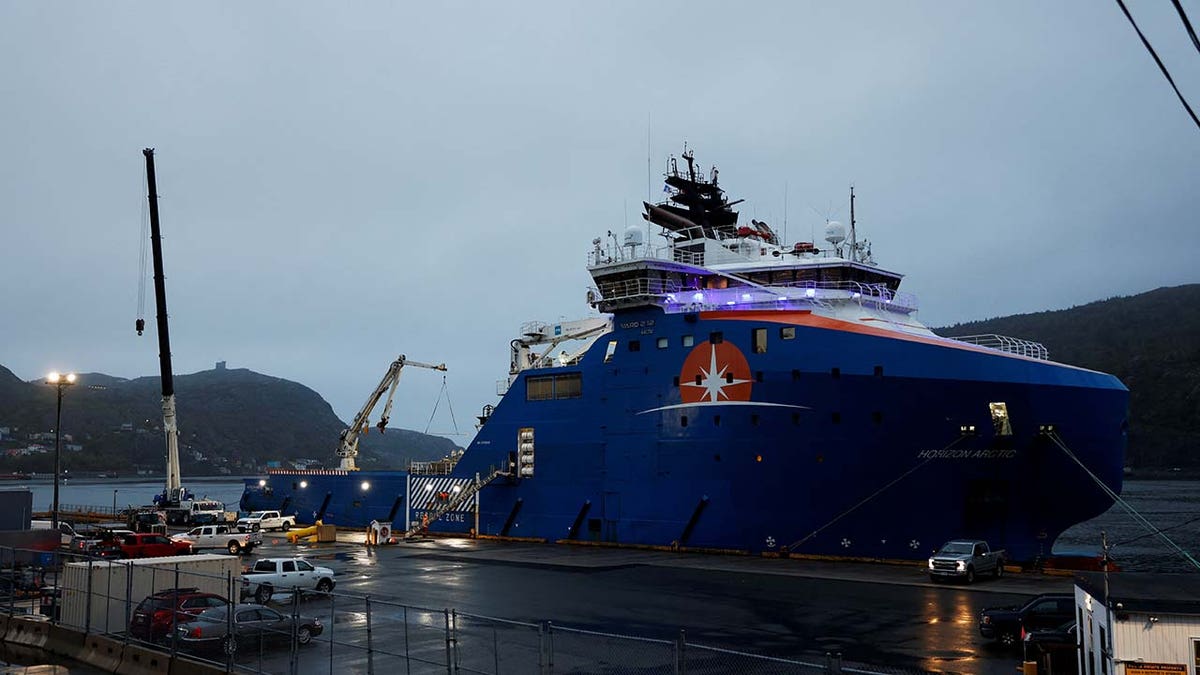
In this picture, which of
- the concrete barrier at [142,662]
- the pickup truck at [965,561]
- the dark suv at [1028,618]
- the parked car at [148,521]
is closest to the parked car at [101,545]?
the parked car at [148,521]

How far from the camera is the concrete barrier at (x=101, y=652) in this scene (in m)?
15.8

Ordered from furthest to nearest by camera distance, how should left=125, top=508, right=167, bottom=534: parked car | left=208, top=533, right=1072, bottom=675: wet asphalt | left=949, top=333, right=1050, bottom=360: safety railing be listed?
left=125, top=508, right=167, bottom=534: parked car
left=949, top=333, right=1050, bottom=360: safety railing
left=208, top=533, right=1072, bottom=675: wet asphalt

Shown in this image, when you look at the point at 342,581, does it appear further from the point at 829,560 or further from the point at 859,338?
the point at 859,338

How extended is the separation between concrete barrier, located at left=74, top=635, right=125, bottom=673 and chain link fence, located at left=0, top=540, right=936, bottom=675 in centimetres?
5

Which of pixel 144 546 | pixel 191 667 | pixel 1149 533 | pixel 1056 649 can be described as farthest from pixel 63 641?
pixel 1149 533

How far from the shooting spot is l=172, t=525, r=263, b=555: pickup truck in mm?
37656

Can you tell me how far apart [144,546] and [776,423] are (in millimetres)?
24030

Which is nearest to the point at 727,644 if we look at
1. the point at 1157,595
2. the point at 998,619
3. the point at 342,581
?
the point at 998,619

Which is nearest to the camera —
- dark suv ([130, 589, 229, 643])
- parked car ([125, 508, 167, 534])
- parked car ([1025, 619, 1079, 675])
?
parked car ([1025, 619, 1079, 675])

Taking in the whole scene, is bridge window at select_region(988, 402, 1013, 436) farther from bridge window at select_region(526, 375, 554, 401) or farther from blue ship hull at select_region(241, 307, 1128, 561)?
bridge window at select_region(526, 375, 554, 401)

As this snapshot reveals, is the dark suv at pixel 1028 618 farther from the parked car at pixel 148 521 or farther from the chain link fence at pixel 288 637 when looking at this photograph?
the parked car at pixel 148 521

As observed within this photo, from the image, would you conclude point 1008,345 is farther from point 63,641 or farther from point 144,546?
point 144,546

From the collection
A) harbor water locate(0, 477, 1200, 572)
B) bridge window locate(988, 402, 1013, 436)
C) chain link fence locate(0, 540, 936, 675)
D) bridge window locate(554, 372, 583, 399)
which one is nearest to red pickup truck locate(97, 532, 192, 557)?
chain link fence locate(0, 540, 936, 675)

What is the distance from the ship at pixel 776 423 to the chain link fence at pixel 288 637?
43.4ft
